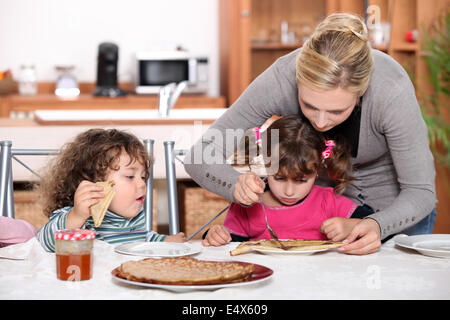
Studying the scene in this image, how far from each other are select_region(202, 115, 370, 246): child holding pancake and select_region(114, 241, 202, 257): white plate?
1.22 feet

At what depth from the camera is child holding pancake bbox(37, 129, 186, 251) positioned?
65.9 inches

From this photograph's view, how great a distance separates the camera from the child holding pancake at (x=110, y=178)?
5.49ft

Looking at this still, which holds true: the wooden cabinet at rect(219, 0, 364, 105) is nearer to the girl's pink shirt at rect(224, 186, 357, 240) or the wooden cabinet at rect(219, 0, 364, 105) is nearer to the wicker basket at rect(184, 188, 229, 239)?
the wicker basket at rect(184, 188, 229, 239)

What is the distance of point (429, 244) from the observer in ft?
4.99

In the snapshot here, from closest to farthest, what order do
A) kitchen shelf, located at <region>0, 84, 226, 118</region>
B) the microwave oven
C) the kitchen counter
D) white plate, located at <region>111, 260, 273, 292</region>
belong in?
white plate, located at <region>111, 260, 273, 292</region>
the kitchen counter
kitchen shelf, located at <region>0, 84, 226, 118</region>
the microwave oven

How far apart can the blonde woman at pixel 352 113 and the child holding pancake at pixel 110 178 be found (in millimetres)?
171

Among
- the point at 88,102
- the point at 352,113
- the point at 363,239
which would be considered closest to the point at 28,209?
the point at 352,113

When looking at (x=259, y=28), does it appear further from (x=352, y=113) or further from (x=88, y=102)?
(x=352, y=113)

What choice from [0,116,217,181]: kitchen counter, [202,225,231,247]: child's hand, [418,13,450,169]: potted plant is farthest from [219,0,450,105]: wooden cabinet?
[202,225,231,247]: child's hand

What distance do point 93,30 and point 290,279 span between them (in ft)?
14.7

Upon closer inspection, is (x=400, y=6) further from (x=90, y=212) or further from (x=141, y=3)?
(x=90, y=212)

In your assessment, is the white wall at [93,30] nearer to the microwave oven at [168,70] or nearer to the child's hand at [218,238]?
the microwave oven at [168,70]

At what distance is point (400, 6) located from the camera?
4117 mm
